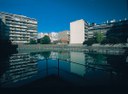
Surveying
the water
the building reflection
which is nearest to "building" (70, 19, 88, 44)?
the water

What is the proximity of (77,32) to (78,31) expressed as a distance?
599mm

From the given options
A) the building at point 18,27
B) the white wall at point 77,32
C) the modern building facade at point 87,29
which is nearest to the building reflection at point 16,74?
the building at point 18,27

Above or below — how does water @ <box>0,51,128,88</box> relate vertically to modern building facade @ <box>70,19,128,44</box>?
below

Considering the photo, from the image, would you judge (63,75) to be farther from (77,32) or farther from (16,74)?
(77,32)

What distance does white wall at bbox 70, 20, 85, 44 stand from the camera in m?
55.2

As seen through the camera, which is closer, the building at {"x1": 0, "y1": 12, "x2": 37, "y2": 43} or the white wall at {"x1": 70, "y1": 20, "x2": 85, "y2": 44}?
the building at {"x1": 0, "y1": 12, "x2": 37, "y2": 43}

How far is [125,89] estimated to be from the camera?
3137mm

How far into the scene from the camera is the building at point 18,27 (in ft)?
175

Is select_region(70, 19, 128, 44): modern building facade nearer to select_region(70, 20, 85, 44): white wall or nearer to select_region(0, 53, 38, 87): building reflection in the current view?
select_region(70, 20, 85, 44): white wall

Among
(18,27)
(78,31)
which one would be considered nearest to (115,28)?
(78,31)

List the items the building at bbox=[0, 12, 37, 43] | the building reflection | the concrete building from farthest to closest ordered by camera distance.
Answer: the building at bbox=[0, 12, 37, 43], the concrete building, the building reflection

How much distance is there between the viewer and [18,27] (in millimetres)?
58812

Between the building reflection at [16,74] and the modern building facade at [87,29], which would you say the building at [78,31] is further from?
the building reflection at [16,74]

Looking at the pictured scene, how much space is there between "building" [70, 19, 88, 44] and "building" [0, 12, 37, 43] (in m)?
20.5
